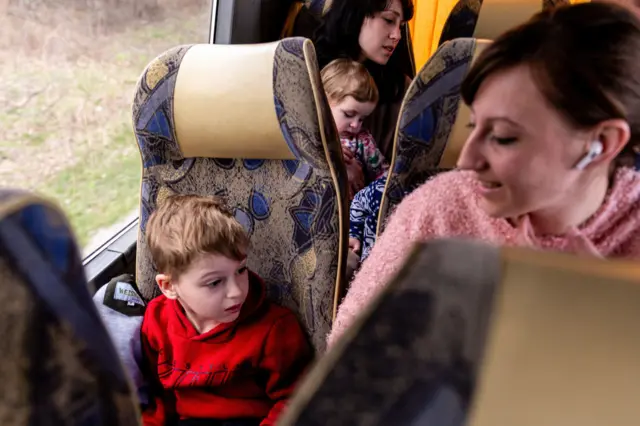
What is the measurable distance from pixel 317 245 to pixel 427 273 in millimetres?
839

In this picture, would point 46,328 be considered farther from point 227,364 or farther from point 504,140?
point 227,364

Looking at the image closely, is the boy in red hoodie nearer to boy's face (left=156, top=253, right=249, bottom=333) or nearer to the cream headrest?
boy's face (left=156, top=253, right=249, bottom=333)

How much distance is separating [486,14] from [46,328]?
147 centimetres

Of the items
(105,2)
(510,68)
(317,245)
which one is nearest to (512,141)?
(510,68)

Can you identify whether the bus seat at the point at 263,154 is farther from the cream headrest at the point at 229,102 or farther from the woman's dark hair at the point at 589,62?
the woman's dark hair at the point at 589,62

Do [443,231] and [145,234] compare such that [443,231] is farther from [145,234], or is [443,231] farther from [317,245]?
[145,234]

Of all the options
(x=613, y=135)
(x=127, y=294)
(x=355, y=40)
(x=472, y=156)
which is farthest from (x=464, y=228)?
(x=355, y=40)

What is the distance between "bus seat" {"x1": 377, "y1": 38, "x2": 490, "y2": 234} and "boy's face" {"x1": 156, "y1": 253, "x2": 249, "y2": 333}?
1.18ft

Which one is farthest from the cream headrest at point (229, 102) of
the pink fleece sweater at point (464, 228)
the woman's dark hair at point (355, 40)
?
the woman's dark hair at point (355, 40)

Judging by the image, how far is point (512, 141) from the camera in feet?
2.14

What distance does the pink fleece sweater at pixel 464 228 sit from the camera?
2.30 ft

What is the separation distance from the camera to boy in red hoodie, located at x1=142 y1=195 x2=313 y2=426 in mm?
1140

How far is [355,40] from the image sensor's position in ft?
6.50

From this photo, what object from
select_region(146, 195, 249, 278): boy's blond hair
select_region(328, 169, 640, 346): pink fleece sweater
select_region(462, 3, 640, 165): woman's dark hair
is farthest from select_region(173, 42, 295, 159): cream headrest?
select_region(462, 3, 640, 165): woman's dark hair
